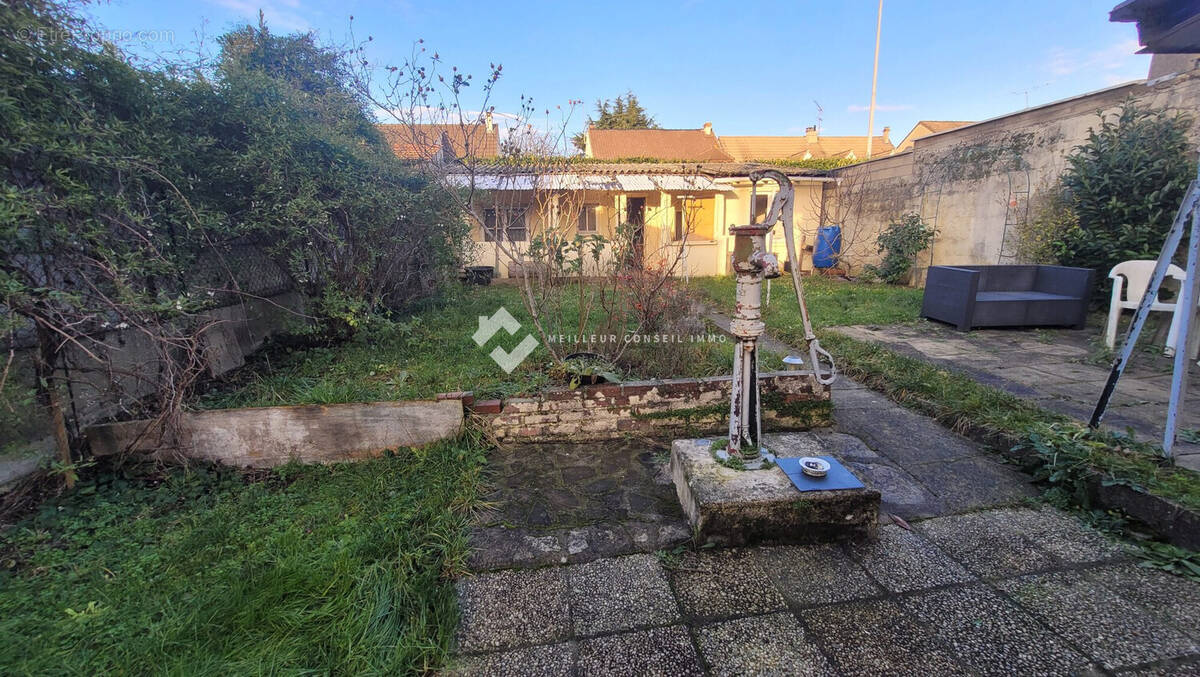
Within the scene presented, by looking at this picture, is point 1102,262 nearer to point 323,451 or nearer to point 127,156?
point 323,451

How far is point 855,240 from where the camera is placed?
11.0m

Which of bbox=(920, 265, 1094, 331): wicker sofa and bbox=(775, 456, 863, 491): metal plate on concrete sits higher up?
bbox=(920, 265, 1094, 331): wicker sofa

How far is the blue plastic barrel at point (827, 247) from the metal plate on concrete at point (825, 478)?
33.0 ft

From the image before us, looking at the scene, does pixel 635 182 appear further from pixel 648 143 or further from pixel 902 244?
pixel 648 143

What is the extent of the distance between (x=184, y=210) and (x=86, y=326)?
861 mm

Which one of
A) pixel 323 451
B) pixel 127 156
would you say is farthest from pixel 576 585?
pixel 127 156

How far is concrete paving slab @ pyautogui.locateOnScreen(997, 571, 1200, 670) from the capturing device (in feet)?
4.66

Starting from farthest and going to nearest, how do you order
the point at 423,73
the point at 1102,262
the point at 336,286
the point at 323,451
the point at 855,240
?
the point at 855,240 → the point at 1102,262 → the point at 336,286 → the point at 423,73 → the point at 323,451

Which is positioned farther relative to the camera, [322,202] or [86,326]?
[322,202]

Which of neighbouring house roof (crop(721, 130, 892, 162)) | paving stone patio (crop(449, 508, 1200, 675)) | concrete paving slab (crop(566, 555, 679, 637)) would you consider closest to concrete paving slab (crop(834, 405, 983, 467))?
paving stone patio (crop(449, 508, 1200, 675))

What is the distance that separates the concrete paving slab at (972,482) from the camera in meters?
2.29

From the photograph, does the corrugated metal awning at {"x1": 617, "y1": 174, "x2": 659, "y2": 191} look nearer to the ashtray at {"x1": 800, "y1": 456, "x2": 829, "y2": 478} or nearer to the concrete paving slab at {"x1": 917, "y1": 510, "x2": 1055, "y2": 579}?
the ashtray at {"x1": 800, "y1": 456, "x2": 829, "y2": 478}

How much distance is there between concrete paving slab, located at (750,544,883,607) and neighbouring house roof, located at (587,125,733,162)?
17132 mm

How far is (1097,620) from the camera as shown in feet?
5.09
